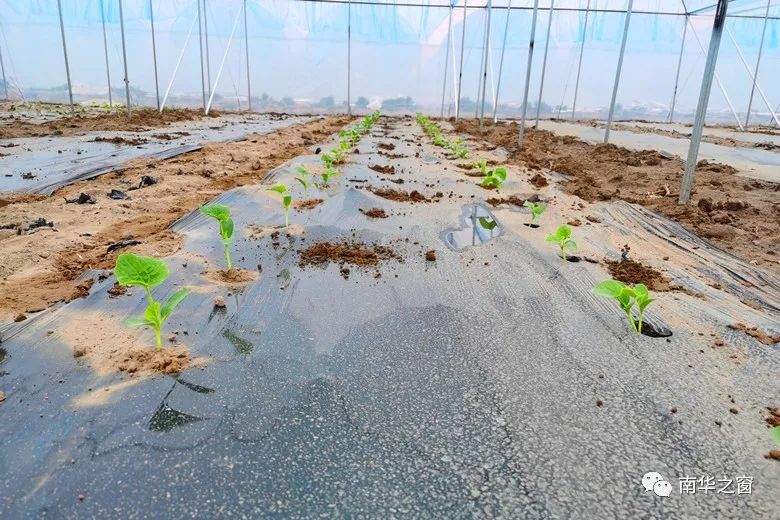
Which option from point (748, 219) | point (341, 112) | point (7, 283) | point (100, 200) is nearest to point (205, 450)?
point (7, 283)

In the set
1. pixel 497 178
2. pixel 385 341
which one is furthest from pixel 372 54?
pixel 385 341

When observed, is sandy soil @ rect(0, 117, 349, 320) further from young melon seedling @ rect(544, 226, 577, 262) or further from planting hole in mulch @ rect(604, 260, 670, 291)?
planting hole in mulch @ rect(604, 260, 670, 291)

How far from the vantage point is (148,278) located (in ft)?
7.82

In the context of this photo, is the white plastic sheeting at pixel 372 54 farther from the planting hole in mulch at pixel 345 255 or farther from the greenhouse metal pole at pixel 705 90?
the planting hole in mulch at pixel 345 255

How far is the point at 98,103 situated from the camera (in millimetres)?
19984

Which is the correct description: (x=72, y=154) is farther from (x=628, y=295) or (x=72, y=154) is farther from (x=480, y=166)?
(x=628, y=295)

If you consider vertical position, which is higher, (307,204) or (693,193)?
(693,193)

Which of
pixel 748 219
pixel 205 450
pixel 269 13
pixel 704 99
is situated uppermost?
pixel 269 13

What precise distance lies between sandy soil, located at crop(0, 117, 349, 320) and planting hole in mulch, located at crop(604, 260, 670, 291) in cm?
312

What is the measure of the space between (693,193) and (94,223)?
6115 mm

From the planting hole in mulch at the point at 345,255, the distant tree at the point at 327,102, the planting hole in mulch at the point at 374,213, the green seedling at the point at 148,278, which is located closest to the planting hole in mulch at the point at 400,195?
the planting hole in mulch at the point at 374,213

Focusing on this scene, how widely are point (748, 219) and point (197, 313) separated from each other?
486cm

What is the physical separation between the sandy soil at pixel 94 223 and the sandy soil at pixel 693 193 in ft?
14.1

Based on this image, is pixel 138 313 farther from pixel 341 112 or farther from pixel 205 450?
pixel 341 112
